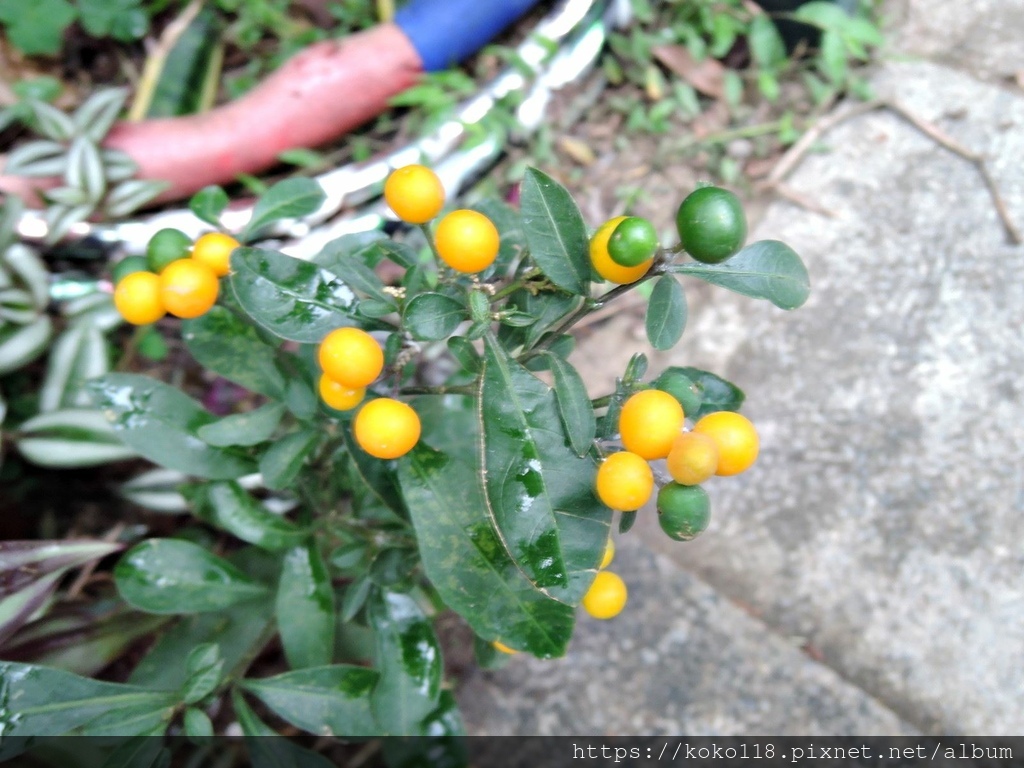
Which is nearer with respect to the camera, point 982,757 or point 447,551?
point 447,551

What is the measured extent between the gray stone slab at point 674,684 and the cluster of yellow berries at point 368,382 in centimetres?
84

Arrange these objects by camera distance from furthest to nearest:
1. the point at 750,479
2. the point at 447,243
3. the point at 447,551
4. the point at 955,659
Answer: the point at 750,479
the point at 955,659
the point at 447,551
the point at 447,243

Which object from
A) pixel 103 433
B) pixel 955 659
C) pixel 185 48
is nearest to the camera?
pixel 103 433

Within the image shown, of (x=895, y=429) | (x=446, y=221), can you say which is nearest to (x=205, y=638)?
(x=446, y=221)

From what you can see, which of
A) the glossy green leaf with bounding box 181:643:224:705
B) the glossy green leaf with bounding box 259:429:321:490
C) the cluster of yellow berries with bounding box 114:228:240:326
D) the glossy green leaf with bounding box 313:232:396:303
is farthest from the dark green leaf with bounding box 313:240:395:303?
the glossy green leaf with bounding box 181:643:224:705

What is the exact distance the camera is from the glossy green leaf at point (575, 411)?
67cm

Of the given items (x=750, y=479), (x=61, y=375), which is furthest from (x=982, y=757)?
(x=61, y=375)

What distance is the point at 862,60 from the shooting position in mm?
1951

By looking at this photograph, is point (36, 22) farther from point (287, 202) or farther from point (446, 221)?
point (446, 221)

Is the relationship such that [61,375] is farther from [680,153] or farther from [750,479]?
[680,153]

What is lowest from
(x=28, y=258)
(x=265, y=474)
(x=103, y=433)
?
(x=103, y=433)

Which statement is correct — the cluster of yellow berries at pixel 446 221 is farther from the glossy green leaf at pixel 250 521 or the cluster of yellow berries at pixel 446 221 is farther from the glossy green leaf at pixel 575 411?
the glossy green leaf at pixel 250 521

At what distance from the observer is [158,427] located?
1.01 meters

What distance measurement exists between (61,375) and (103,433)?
0.61 feet
